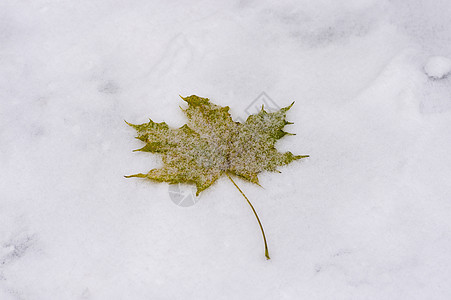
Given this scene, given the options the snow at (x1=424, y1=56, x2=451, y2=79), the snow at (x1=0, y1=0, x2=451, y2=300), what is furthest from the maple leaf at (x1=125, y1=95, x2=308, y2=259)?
the snow at (x1=424, y1=56, x2=451, y2=79)

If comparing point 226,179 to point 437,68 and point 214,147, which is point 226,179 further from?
point 437,68

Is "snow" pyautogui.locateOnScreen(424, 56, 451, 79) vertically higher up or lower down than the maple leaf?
higher up

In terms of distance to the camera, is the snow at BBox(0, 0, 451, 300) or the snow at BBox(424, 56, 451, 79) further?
the snow at BBox(424, 56, 451, 79)

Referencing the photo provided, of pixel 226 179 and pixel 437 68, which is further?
pixel 437 68

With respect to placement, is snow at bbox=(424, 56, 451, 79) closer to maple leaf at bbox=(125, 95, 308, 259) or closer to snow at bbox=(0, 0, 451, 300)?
snow at bbox=(0, 0, 451, 300)

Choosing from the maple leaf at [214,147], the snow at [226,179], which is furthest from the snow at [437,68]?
the maple leaf at [214,147]

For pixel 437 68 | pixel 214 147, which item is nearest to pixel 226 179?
pixel 214 147

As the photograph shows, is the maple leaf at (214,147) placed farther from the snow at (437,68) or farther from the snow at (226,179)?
the snow at (437,68)
